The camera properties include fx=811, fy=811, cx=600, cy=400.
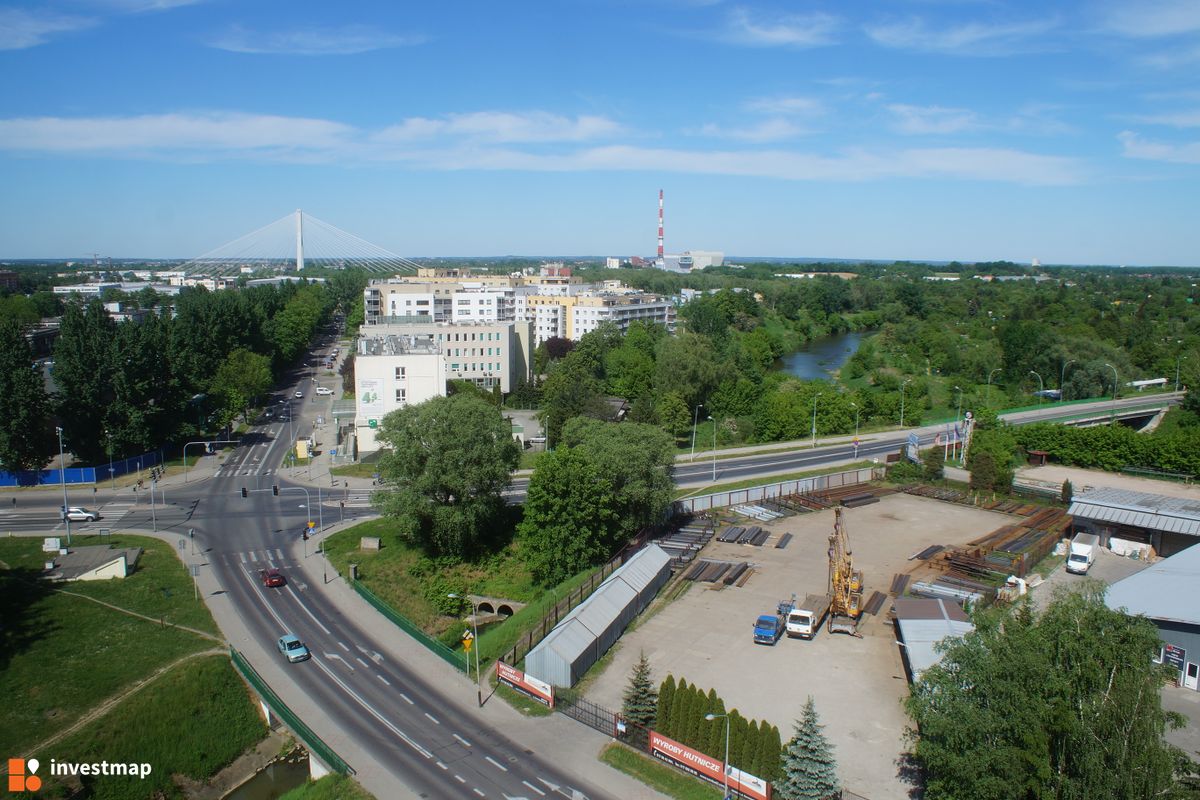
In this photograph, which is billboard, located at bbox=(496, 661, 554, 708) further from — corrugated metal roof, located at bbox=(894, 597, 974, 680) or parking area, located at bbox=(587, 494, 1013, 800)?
corrugated metal roof, located at bbox=(894, 597, 974, 680)

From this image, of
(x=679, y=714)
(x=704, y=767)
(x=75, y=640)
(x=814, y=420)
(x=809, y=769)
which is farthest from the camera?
(x=814, y=420)

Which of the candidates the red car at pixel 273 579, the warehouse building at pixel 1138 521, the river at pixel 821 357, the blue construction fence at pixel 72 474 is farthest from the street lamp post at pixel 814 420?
the blue construction fence at pixel 72 474

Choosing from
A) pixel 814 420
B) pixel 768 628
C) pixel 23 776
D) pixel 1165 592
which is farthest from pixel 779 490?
pixel 23 776

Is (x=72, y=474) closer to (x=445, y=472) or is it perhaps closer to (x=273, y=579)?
(x=273, y=579)

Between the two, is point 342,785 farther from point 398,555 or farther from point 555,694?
point 398,555

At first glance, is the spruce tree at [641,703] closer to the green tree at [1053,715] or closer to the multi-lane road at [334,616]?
the multi-lane road at [334,616]

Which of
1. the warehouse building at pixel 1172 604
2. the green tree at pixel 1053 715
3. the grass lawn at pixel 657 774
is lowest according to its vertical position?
the grass lawn at pixel 657 774
